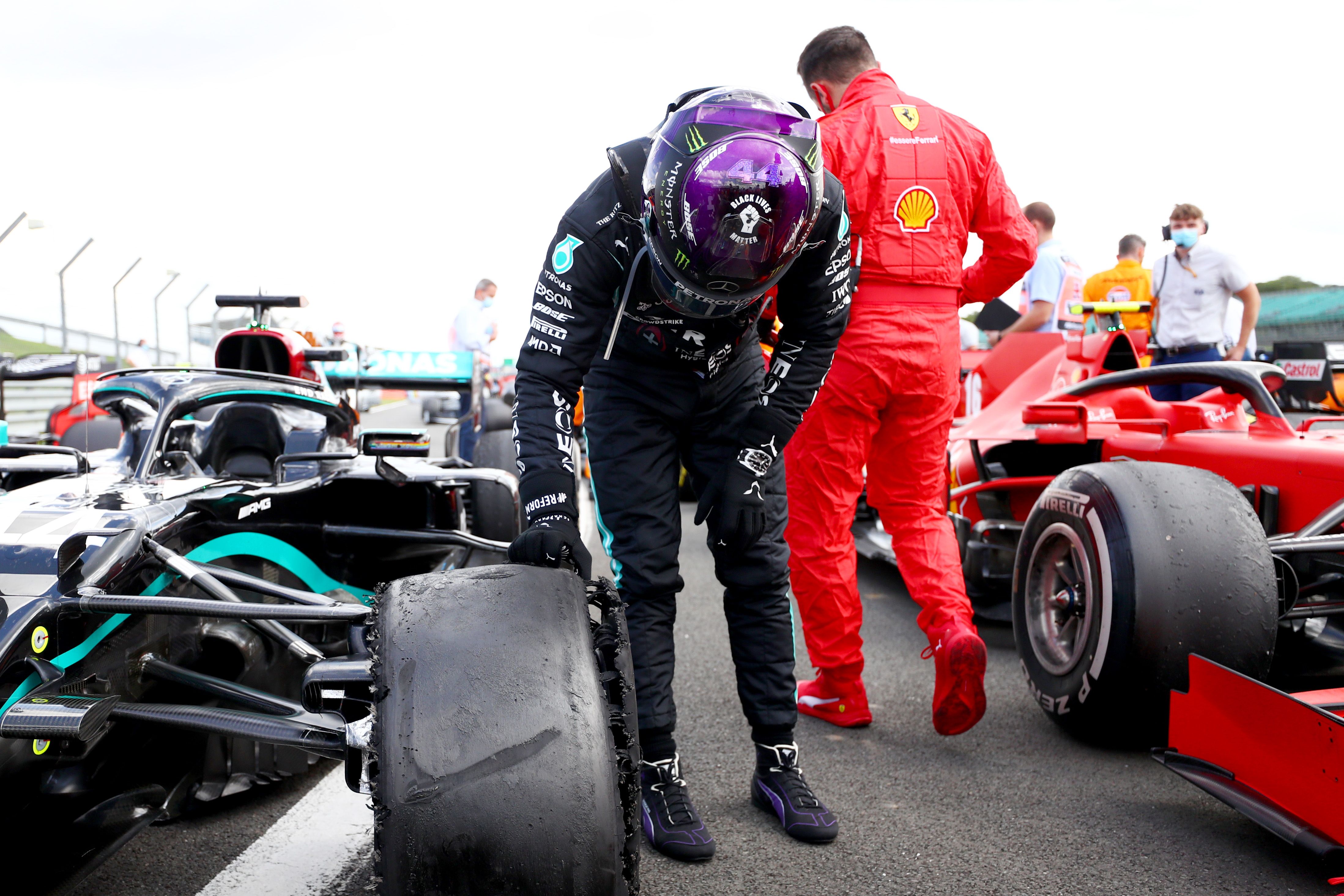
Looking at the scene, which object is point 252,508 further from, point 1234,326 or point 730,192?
point 1234,326

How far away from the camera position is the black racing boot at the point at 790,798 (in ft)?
8.23

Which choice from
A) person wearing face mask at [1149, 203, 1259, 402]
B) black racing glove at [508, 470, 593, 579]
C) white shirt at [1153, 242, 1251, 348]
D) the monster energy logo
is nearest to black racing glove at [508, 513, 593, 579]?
black racing glove at [508, 470, 593, 579]

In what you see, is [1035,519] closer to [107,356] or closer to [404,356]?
[404,356]

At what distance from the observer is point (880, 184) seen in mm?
3246

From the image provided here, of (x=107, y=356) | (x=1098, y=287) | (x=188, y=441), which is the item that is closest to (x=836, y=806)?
(x=188, y=441)

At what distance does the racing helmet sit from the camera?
6.92 feet

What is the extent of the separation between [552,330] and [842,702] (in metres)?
1.69

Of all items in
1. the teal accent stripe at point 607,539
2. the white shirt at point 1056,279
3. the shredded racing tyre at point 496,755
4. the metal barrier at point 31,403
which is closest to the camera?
the shredded racing tyre at point 496,755

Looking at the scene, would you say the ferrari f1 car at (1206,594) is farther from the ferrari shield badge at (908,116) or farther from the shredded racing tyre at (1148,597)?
the ferrari shield badge at (908,116)

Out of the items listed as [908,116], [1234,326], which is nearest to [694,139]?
[908,116]

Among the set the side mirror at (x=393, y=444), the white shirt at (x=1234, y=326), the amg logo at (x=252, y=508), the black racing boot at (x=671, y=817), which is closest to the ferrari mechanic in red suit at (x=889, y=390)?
the black racing boot at (x=671, y=817)

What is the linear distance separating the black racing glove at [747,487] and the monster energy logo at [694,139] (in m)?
0.67

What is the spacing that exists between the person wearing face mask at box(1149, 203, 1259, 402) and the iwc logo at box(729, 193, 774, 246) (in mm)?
4286

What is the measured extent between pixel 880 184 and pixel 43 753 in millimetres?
2594
